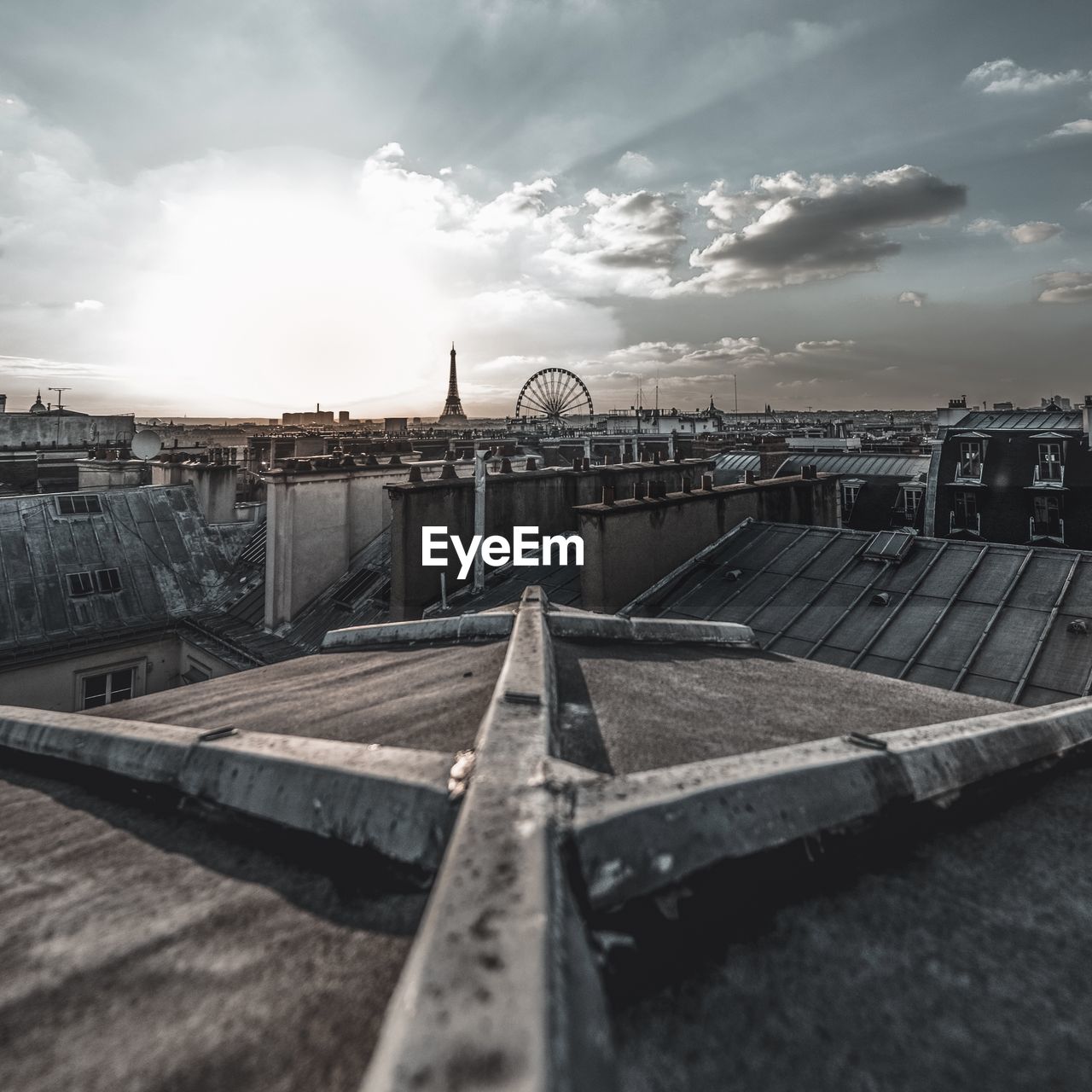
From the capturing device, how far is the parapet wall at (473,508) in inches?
465

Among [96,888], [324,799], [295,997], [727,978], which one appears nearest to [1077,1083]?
[727,978]

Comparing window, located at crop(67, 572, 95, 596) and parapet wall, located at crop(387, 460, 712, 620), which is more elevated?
parapet wall, located at crop(387, 460, 712, 620)

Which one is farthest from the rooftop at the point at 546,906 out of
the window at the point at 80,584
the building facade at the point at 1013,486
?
the building facade at the point at 1013,486

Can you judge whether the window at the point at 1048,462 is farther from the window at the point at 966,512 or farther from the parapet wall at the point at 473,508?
the parapet wall at the point at 473,508

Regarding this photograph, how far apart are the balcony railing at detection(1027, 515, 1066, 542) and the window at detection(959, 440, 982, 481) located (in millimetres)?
2564

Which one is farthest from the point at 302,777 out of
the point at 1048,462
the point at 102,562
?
the point at 1048,462

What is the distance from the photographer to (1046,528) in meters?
23.8

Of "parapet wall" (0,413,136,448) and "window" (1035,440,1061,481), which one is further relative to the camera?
"parapet wall" (0,413,136,448)

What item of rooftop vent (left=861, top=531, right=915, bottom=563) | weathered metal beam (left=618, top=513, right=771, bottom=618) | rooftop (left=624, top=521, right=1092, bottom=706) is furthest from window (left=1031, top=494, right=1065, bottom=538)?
weathered metal beam (left=618, top=513, right=771, bottom=618)

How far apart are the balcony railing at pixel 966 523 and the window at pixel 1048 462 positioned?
2.50 m

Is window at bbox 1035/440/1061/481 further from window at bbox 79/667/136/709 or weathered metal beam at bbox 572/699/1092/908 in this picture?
window at bbox 79/667/136/709

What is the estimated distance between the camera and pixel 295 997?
141 cm

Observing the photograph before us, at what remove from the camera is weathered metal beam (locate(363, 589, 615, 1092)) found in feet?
3.28

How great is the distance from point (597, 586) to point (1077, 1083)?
9.64 metres
